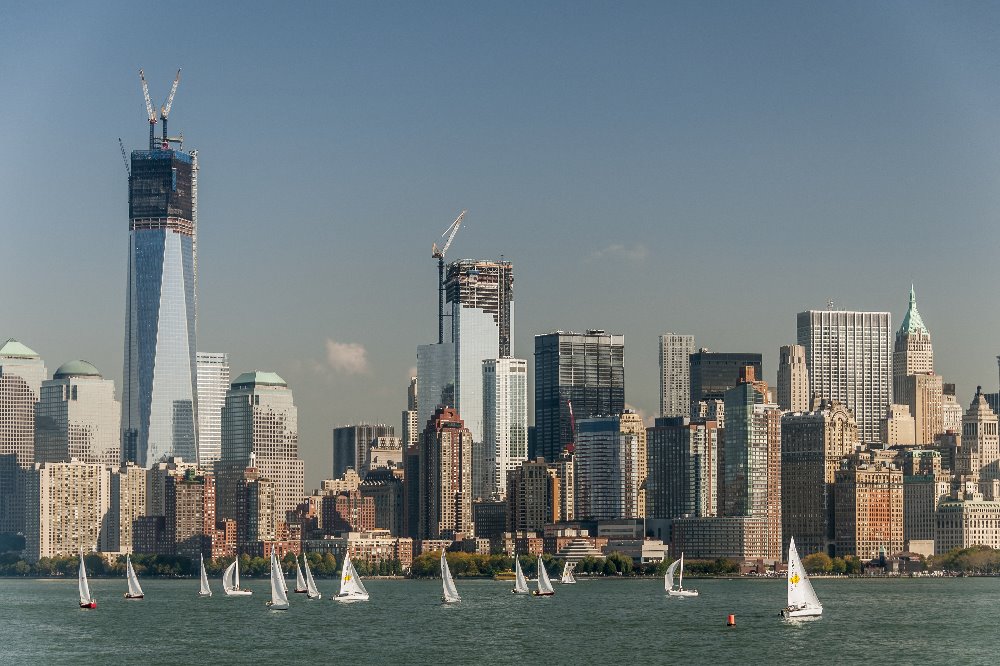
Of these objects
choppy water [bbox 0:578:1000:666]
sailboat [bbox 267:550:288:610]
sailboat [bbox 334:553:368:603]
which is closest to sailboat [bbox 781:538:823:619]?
choppy water [bbox 0:578:1000:666]

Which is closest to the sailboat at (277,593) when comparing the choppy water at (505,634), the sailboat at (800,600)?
the choppy water at (505,634)

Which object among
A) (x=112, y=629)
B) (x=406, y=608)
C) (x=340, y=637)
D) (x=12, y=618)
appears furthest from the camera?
(x=406, y=608)

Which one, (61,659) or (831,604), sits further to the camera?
(831,604)

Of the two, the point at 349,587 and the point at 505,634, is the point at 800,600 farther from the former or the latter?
the point at 349,587

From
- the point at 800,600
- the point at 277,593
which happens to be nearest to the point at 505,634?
the point at 800,600

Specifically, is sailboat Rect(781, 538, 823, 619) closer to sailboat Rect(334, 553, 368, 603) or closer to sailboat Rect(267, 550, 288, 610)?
sailboat Rect(267, 550, 288, 610)

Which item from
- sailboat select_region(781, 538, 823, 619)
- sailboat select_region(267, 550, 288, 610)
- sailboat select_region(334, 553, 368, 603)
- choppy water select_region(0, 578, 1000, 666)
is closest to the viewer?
choppy water select_region(0, 578, 1000, 666)

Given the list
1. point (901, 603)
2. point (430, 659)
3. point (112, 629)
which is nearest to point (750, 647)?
point (430, 659)

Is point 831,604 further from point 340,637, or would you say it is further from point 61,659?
point 61,659

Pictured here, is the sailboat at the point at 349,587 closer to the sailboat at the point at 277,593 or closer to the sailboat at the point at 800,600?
the sailboat at the point at 277,593
